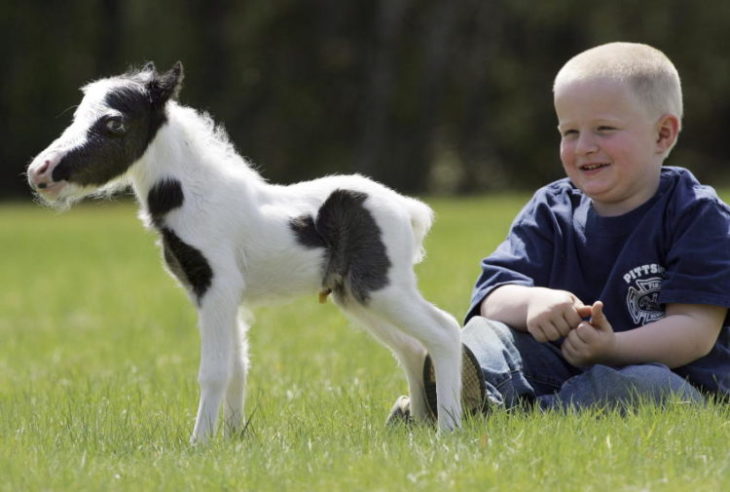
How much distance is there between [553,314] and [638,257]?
50 cm

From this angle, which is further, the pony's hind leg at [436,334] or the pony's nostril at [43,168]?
the pony's hind leg at [436,334]

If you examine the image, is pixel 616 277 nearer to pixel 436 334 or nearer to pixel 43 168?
pixel 436 334

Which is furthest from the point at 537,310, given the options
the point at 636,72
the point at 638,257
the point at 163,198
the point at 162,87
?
the point at 162,87

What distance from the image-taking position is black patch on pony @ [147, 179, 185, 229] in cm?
457

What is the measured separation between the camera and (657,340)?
500 cm

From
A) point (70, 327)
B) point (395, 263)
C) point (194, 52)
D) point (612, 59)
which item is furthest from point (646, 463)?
point (194, 52)

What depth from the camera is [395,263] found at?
15.2 feet

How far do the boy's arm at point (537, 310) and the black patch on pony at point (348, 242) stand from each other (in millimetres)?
790

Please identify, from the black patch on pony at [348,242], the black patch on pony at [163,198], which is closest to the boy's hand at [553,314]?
the black patch on pony at [348,242]

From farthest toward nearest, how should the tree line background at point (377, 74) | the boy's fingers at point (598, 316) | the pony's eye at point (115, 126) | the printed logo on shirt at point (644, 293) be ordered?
1. the tree line background at point (377, 74)
2. the printed logo on shirt at point (644, 293)
3. the boy's fingers at point (598, 316)
4. the pony's eye at point (115, 126)

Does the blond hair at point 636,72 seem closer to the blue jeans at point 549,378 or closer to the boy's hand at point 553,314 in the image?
the boy's hand at point 553,314

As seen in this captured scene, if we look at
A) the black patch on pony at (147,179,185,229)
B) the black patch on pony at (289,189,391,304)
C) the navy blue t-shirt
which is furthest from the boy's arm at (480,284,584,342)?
the black patch on pony at (147,179,185,229)

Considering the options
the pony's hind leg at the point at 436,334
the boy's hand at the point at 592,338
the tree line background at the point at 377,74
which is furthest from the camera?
the tree line background at the point at 377,74

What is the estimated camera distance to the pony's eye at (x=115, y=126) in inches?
176
